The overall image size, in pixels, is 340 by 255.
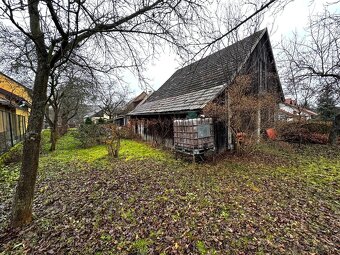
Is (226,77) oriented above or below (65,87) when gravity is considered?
below

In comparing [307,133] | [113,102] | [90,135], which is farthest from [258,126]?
[113,102]

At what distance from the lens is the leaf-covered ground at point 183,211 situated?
2980mm

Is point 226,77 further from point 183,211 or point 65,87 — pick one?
point 65,87

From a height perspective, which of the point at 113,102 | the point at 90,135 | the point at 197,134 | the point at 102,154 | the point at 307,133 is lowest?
the point at 102,154

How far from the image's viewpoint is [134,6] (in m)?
3.46

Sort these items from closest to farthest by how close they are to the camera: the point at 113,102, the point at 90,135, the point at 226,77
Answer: the point at 226,77, the point at 90,135, the point at 113,102

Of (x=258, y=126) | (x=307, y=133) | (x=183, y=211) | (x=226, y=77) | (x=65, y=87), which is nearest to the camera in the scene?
(x=183, y=211)

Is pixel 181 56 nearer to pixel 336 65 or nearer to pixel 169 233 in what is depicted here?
pixel 169 233

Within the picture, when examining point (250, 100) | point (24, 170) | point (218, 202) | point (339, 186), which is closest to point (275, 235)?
point (218, 202)

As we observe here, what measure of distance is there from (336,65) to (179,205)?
1159 cm

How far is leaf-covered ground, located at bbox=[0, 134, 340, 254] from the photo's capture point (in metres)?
2.98

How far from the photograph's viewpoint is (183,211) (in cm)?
396

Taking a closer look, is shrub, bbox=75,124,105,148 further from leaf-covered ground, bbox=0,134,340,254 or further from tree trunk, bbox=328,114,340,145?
Answer: tree trunk, bbox=328,114,340,145

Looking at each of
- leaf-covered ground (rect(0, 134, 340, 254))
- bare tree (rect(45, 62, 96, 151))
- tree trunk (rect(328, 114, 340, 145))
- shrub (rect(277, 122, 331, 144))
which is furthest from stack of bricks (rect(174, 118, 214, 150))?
tree trunk (rect(328, 114, 340, 145))
